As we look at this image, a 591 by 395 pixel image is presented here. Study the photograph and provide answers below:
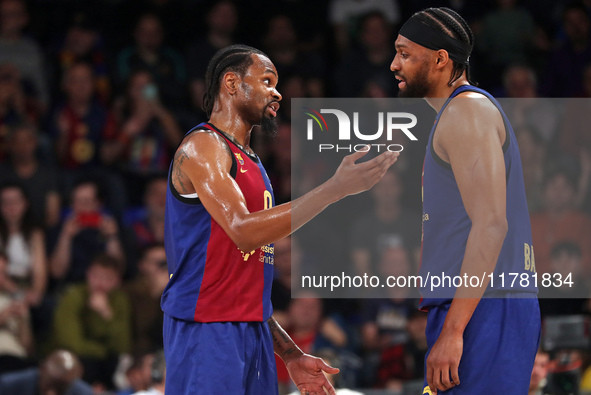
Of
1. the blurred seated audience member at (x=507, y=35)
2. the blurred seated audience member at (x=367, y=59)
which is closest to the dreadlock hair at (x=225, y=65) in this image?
the blurred seated audience member at (x=367, y=59)

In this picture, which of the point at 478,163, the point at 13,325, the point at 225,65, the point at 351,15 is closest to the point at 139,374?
the point at 13,325

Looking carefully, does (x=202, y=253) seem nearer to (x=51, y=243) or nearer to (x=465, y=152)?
(x=465, y=152)

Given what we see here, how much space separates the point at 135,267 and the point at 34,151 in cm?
169

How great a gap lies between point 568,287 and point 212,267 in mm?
4438

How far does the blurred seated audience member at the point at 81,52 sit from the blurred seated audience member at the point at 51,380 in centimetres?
388

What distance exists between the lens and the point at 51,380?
22.4 feet

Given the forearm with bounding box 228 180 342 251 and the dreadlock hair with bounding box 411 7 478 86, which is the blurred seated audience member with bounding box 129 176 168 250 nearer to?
the forearm with bounding box 228 180 342 251

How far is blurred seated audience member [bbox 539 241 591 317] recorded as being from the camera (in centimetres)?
690

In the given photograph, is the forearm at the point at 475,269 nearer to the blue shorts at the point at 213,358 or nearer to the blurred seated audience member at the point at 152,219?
the blue shorts at the point at 213,358

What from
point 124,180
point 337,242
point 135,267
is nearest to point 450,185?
point 337,242

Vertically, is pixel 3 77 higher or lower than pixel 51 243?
higher

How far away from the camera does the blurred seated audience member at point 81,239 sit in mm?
8391

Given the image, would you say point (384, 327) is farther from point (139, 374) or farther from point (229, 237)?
point (229, 237)

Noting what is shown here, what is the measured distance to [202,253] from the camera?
399cm
